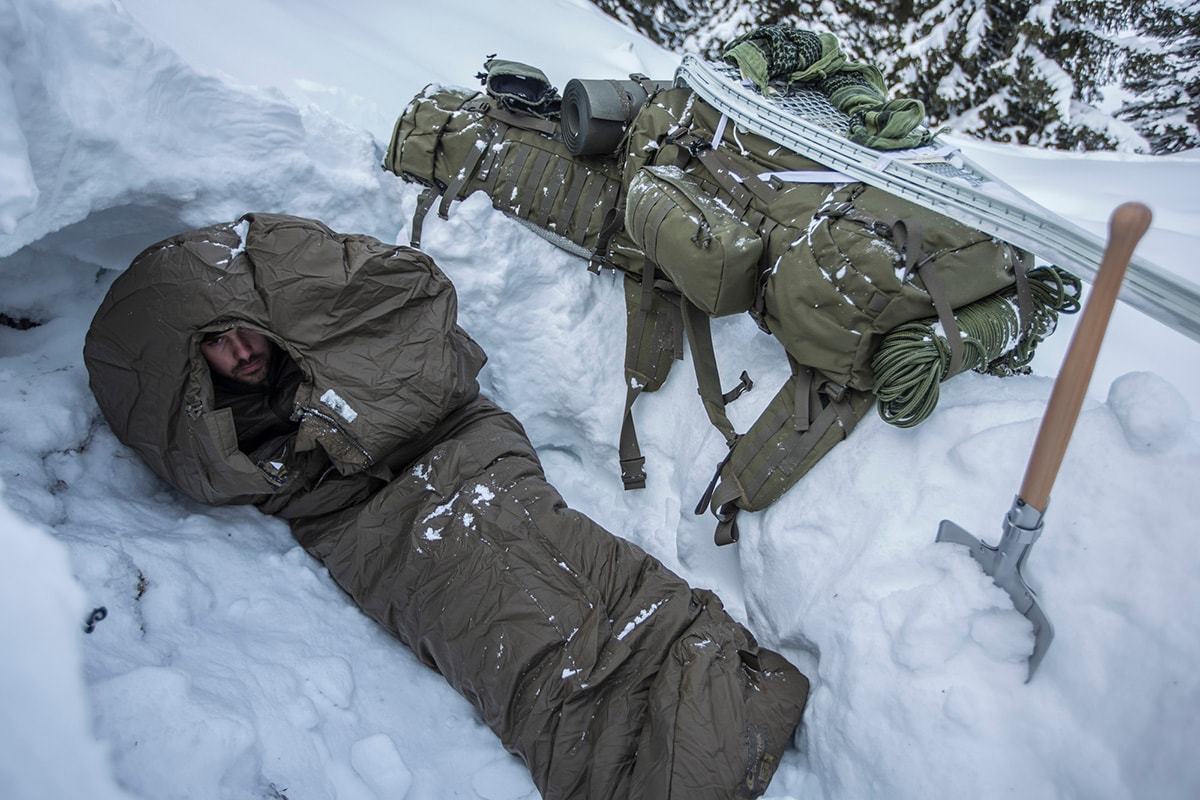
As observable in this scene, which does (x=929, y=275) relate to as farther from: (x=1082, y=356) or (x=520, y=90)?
(x=520, y=90)

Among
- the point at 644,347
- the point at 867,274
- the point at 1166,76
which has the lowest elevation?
the point at 644,347

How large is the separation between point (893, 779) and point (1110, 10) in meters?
5.59

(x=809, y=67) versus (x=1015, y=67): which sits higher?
(x=1015, y=67)

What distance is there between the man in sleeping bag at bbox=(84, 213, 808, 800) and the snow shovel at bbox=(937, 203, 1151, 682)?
1.80 feet

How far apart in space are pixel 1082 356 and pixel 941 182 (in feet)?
2.51

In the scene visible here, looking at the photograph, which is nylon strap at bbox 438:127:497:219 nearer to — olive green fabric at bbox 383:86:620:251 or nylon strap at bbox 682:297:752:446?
olive green fabric at bbox 383:86:620:251

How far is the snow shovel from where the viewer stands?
38.0 inches

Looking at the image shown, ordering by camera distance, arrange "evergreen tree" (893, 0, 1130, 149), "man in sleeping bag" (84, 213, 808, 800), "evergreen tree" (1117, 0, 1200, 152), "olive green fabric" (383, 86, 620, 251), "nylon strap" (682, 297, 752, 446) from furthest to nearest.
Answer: "evergreen tree" (893, 0, 1130, 149) → "evergreen tree" (1117, 0, 1200, 152) → "olive green fabric" (383, 86, 620, 251) → "nylon strap" (682, 297, 752, 446) → "man in sleeping bag" (84, 213, 808, 800)

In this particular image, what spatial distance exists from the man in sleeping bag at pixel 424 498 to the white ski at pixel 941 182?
1.10m

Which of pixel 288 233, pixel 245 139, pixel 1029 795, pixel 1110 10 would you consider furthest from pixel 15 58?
pixel 1110 10

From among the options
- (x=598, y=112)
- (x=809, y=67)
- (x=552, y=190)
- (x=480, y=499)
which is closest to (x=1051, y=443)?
(x=480, y=499)

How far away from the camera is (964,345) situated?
158 cm

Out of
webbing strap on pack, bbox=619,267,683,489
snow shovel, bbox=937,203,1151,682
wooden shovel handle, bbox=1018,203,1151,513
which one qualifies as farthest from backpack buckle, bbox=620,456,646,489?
wooden shovel handle, bbox=1018,203,1151,513

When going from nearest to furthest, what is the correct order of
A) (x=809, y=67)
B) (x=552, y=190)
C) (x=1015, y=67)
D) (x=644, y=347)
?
(x=809, y=67)
(x=644, y=347)
(x=552, y=190)
(x=1015, y=67)
